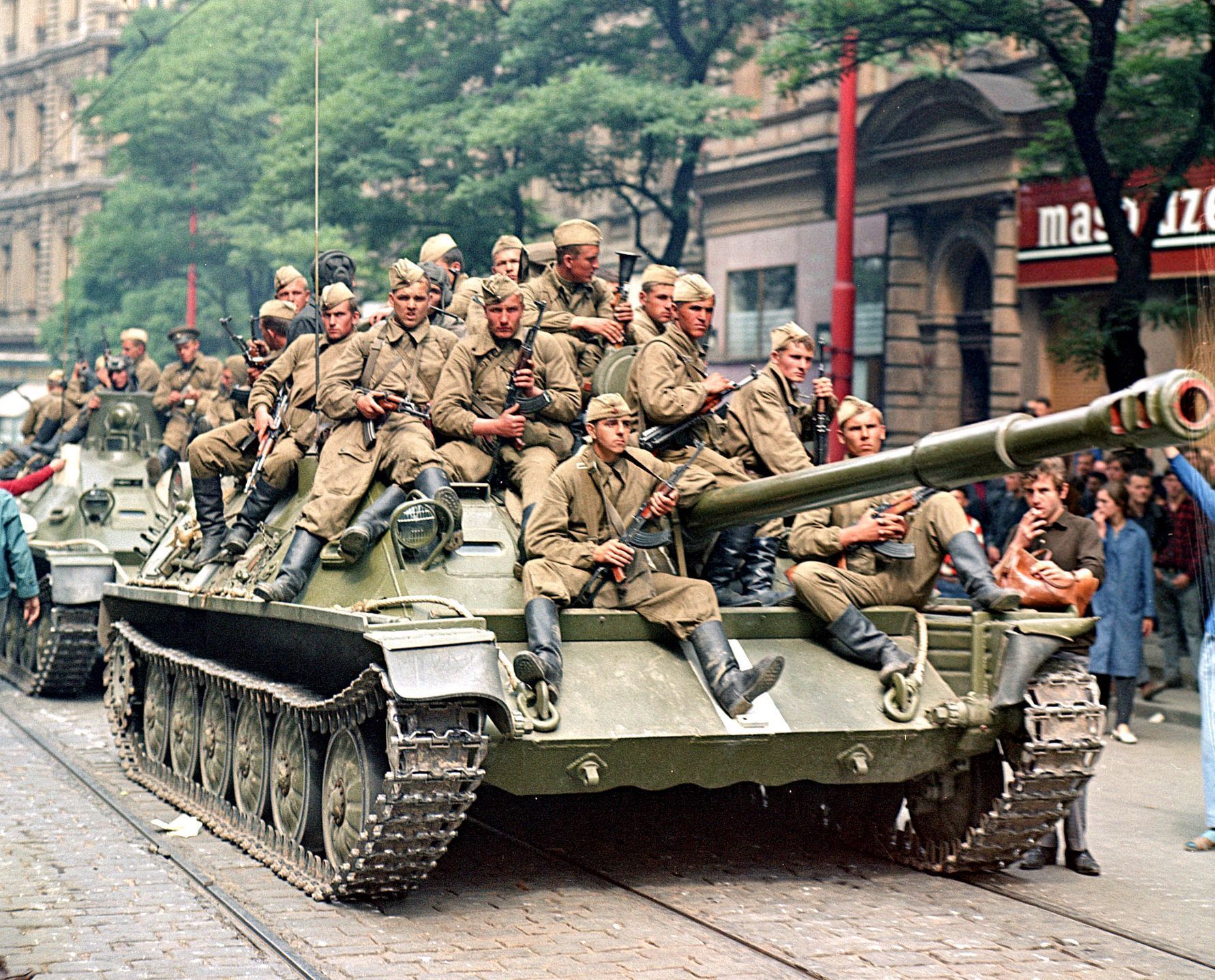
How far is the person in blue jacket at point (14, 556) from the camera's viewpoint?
11.8 m

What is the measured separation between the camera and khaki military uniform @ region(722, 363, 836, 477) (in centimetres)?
973

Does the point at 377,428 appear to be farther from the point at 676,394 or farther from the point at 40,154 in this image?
the point at 40,154

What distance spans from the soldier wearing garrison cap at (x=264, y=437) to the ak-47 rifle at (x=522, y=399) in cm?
114

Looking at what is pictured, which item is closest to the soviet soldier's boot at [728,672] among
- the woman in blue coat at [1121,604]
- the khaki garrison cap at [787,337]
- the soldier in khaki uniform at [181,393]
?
the khaki garrison cap at [787,337]

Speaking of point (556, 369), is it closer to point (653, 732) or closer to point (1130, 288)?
point (653, 732)

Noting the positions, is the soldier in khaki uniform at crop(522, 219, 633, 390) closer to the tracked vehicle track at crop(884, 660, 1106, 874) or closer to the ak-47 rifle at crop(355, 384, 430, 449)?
the ak-47 rifle at crop(355, 384, 430, 449)

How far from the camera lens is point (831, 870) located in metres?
9.55

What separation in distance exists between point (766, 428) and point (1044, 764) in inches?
85.5

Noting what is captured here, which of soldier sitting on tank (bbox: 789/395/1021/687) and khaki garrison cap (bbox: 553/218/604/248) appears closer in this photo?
soldier sitting on tank (bbox: 789/395/1021/687)

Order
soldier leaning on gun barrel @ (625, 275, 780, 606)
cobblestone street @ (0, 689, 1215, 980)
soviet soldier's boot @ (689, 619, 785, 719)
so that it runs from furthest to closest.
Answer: soldier leaning on gun barrel @ (625, 275, 780, 606)
soviet soldier's boot @ (689, 619, 785, 719)
cobblestone street @ (0, 689, 1215, 980)

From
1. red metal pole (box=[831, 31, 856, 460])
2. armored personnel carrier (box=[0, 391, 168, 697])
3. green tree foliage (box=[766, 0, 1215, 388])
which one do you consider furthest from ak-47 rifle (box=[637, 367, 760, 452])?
red metal pole (box=[831, 31, 856, 460])

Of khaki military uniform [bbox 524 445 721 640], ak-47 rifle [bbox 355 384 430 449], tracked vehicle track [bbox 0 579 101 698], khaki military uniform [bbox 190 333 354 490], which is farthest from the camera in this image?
tracked vehicle track [bbox 0 579 101 698]

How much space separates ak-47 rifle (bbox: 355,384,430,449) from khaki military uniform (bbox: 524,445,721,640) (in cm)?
134

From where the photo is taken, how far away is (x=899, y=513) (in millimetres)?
9391
